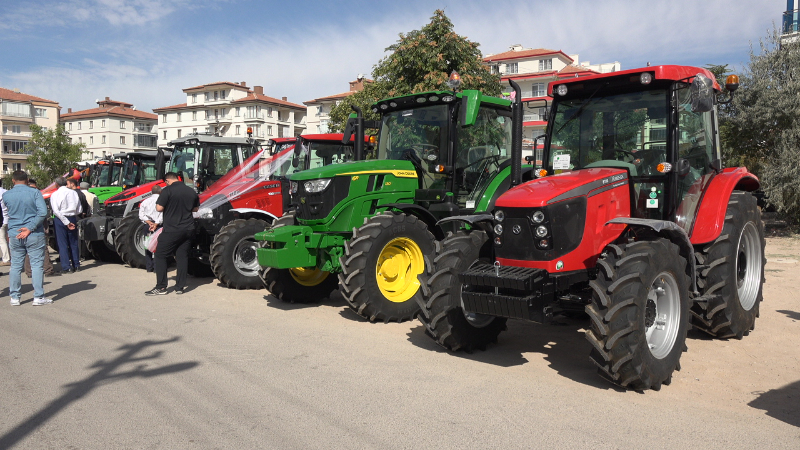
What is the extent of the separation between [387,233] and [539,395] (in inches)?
110

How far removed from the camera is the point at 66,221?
11000 mm

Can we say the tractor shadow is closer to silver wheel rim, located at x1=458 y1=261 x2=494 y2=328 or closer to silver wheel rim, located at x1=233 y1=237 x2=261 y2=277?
silver wheel rim, located at x1=458 y1=261 x2=494 y2=328

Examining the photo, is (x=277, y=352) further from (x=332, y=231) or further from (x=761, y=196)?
(x=761, y=196)

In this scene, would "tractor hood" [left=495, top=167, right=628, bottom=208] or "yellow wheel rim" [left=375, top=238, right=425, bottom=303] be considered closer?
"tractor hood" [left=495, top=167, right=628, bottom=208]

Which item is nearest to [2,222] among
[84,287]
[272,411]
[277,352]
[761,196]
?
[84,287]

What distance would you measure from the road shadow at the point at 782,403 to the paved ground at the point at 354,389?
0.06 feet

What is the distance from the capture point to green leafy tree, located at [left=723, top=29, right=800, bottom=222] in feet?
49.3

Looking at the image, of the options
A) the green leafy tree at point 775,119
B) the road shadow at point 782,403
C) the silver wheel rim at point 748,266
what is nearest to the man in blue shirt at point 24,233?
the road shadow at point 782,403

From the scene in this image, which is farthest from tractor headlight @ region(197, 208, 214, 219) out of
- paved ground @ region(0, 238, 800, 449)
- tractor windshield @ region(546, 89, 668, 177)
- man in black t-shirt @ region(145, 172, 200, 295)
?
tractor windshield @ region(546, 89, 668, 177)

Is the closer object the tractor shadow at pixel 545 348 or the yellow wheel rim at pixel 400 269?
the tractor shadow at pixel 545 348

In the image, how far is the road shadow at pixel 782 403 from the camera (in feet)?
12.9

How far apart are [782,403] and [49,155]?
54476 mm

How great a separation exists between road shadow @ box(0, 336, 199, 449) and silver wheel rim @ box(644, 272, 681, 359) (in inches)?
152

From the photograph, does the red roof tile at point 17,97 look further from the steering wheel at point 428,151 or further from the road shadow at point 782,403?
the road shadow at point 782,403
